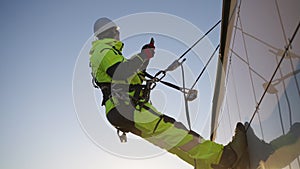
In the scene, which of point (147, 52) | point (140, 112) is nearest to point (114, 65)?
point (147, 52)

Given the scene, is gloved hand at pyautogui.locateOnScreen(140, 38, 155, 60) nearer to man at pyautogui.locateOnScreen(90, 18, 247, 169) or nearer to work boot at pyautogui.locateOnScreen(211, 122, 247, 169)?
man at pyautogui.locateOnScreen(90, 18, 247, 169)

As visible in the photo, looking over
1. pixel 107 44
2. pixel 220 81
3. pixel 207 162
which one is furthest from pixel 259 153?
pixel 220 81

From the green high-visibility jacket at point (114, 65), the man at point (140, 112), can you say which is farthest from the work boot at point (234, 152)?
the green high-visibility jacket at point (114, 65)

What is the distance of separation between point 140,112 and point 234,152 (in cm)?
93

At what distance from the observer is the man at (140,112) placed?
2809 millimetres

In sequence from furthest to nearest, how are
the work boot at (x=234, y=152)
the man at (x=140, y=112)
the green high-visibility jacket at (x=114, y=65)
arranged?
1. the green high-visibility jacket at (x=114, y=65)
2. the man at (x=140, y=112)
3. the work boot at (x=234, y=152)

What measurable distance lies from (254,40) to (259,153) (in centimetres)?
94

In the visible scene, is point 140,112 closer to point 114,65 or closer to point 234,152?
point 114,65

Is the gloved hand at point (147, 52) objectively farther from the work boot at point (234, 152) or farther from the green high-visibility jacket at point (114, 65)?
the work boot at point (234, 152)

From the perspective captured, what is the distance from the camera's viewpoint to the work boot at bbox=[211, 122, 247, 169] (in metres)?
2.68

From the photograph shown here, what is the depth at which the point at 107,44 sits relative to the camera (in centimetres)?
316

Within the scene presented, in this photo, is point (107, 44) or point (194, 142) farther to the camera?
point (107, 44)

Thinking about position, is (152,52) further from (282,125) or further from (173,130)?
(282,125)

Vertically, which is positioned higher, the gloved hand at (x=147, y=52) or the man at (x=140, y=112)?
the gloved hand at (x=147, y=52)
